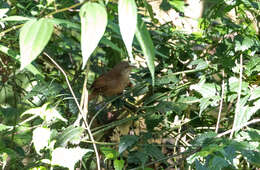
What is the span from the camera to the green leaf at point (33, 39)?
96 cm

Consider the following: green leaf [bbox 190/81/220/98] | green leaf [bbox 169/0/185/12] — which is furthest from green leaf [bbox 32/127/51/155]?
green leaf [bbox 169/0/185/12]

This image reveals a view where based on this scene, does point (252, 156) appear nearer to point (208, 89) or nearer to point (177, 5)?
point (208, 89)

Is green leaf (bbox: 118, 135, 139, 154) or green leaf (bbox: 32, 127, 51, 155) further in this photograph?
green leaf (bbox: 118, 135, 139, 154)

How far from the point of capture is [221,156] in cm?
140

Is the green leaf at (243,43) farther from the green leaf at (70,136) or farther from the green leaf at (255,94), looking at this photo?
the green leaf at (70,136)

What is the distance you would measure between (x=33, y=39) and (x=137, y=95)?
1.15 meters

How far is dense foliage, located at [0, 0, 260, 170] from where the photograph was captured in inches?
50.2

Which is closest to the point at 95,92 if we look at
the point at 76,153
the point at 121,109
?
the point at 121,109

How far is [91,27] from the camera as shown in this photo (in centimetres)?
94

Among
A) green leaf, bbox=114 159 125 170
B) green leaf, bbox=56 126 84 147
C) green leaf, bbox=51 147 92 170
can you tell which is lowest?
green leaf, bbox=114 159 125 170

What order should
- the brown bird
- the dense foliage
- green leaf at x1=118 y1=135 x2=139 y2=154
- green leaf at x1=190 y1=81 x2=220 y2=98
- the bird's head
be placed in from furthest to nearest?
the bird's head → the brown bird → green leaf at x1=190 y1=81 x2=220 y2=98 → green leaf at x1=118 y1=135 x2=139 y2=154 → the dense foliage

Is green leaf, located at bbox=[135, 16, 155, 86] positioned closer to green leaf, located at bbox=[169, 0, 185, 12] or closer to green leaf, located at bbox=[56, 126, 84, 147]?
green leaf, located at bbox=[56, 126, 84, 147]

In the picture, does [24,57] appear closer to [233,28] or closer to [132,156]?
[132,156]

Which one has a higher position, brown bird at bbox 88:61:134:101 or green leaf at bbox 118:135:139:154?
brown bird at bbox 88:61:134:101
